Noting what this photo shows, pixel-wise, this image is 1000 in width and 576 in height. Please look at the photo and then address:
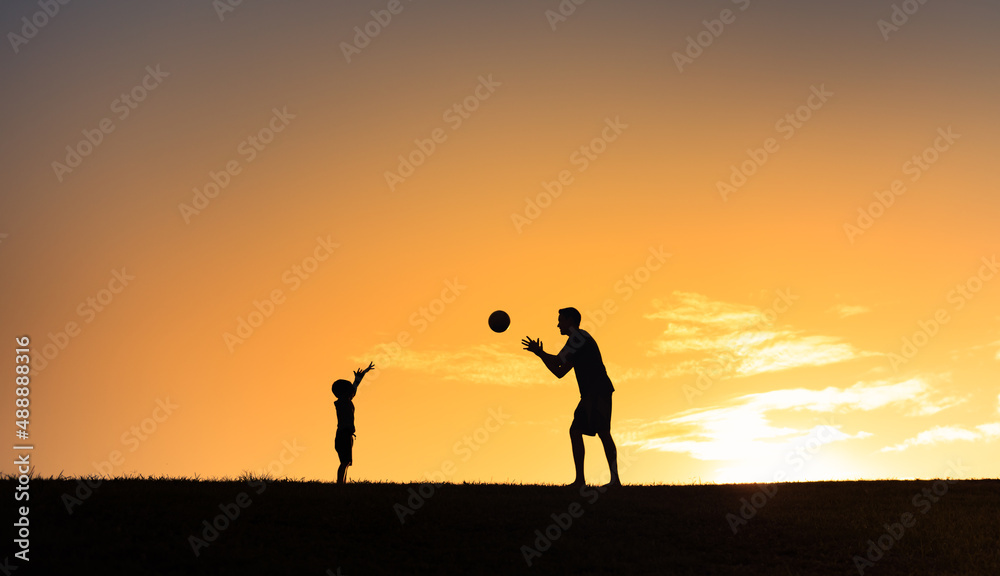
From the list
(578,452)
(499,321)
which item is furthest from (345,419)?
(578,452)

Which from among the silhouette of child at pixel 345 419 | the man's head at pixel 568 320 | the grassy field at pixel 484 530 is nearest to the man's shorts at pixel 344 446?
the silhouette of child at pixel 345 419

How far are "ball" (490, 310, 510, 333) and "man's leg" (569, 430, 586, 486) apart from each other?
11.2 feet

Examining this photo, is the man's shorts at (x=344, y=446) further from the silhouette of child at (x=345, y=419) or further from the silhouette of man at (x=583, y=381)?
the silhouette of man at (x=583, y=381)

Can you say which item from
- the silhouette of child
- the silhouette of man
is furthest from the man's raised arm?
the silhouette of child

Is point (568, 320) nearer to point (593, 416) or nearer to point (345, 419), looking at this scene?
point (593, 416)

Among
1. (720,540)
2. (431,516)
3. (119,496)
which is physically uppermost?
(119,496)

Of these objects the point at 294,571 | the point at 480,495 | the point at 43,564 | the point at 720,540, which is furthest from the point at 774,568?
the point at 43,564

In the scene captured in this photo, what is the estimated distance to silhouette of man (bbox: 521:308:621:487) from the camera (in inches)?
710

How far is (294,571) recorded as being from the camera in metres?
12.9

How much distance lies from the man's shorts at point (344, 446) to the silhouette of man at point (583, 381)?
5783mm

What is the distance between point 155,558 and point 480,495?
6.18m

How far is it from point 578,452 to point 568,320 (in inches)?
104

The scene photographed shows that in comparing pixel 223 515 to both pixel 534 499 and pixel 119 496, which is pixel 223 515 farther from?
pixel 534 499

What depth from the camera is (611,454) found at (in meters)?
18.2
